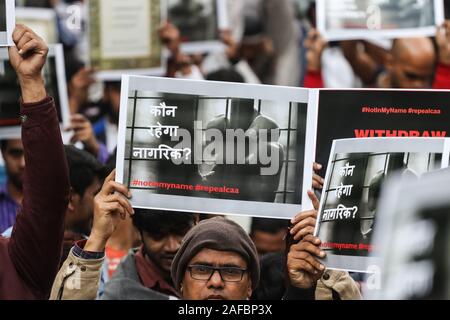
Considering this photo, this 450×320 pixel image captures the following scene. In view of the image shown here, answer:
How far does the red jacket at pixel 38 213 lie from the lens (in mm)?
3318

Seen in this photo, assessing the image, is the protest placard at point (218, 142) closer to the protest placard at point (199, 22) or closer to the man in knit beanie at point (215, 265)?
the man in knit beanie at point (215, 265)

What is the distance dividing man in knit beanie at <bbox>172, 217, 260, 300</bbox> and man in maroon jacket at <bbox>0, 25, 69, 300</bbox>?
1.71ft

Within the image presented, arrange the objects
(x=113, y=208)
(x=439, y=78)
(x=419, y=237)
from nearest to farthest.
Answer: (x=419, y=237) → (x=113, y=208) → (x=439, y=78)

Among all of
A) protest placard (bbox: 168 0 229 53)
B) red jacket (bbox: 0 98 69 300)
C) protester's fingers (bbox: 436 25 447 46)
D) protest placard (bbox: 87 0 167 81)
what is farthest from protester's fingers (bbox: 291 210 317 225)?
protest placard (bbox: 168 0 229 53)

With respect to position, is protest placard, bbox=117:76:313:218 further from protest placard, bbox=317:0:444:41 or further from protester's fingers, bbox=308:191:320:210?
protest placard, bbox=317:0:444:41

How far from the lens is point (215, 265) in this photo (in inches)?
148

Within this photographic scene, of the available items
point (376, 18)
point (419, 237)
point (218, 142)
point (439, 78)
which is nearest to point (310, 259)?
point (218, 142)

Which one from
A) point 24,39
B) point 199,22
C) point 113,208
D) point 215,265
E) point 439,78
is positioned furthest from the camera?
point 199,22

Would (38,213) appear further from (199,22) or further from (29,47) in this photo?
(199,22)

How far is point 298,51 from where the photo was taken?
8.52 meters

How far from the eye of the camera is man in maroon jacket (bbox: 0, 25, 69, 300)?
332 centimetres

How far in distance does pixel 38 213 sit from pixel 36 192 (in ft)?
0.22

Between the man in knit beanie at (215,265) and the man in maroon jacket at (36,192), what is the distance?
0.52 meters
